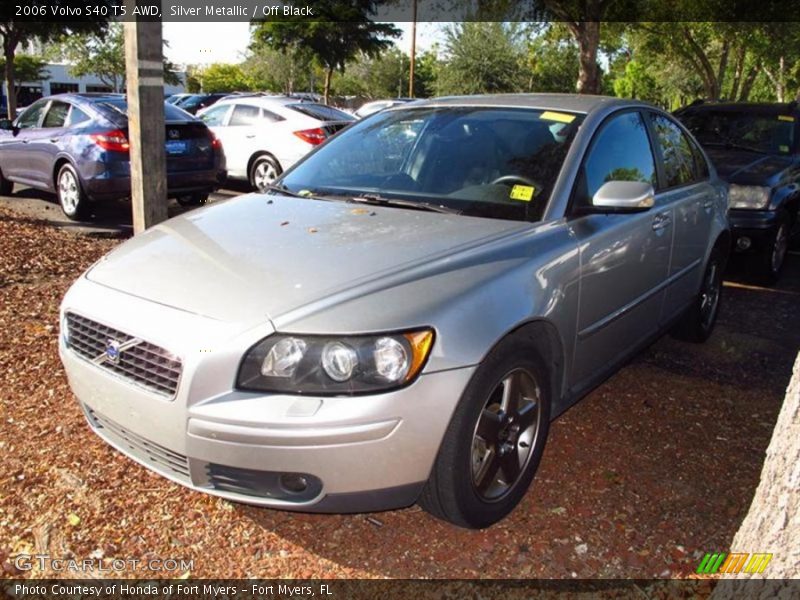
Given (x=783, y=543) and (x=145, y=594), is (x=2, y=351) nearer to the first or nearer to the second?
(x=145, y=594)

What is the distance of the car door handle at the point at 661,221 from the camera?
400 centimetres

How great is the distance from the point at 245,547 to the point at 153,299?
1.03 metres

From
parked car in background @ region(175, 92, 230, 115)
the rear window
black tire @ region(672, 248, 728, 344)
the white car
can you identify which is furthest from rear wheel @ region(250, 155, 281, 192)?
parked car in background @ region(175, 92, 230, 115)

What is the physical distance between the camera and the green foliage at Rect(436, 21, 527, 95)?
37.2 metres

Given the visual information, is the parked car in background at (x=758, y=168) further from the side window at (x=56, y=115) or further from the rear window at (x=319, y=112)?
the side window at (x=56, y=115)

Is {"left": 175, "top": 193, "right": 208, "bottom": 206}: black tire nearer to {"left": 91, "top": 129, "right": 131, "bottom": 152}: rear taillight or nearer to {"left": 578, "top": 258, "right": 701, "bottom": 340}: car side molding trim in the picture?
{"left": 91, "top": 129, "right": 131, "bottom": 152}: rear taillight

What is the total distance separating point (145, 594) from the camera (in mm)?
2547

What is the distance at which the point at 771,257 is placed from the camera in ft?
22.6

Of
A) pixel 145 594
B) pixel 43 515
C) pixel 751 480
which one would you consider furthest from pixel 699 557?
pixel 43 515

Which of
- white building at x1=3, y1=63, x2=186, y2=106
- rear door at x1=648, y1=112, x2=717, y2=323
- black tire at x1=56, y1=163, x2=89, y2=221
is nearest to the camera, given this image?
rear door at x1=648, y1=112, x2=717, y2=323

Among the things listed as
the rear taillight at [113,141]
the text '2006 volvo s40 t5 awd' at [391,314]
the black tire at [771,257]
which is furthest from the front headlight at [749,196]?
the rear taillight at [113,141]

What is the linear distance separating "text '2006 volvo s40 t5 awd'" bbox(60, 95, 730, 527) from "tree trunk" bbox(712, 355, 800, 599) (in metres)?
0.93

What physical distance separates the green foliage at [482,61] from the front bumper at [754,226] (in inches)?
1248

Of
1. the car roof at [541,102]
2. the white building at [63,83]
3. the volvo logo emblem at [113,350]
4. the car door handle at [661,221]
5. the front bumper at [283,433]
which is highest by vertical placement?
the white building at [63,83]
